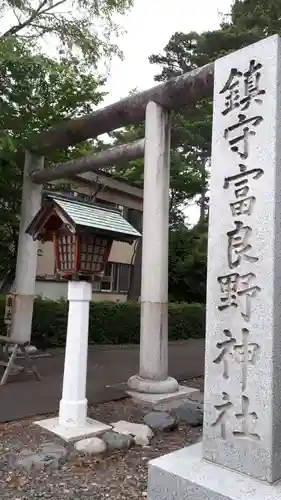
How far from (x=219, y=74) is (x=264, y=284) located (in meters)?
1.84

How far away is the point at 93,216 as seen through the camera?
19.8 feet

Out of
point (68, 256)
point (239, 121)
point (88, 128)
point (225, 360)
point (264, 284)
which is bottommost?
point (225, 360)

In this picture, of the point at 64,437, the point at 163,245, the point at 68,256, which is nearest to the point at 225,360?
the point at 64,437

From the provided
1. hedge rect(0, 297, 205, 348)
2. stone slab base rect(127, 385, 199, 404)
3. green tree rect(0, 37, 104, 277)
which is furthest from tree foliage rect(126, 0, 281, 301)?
stone slab base rect(127, 385, 199, 404)

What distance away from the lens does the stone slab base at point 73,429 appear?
5.00 metres

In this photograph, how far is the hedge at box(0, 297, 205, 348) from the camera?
1191 centimetres

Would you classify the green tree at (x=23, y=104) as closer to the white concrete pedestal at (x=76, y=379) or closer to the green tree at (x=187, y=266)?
the white concrete pedestal at (x=76, y=379)

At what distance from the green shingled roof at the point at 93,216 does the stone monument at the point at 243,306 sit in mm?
2509

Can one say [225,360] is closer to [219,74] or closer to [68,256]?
[219,74]

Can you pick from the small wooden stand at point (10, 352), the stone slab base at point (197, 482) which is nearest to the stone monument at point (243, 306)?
the stone slab base at point (197, 482)

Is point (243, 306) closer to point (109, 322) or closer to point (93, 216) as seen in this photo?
point (93, 216)

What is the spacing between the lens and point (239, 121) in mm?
3453

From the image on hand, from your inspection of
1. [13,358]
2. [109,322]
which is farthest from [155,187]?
[109,322]

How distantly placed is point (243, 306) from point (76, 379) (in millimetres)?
2921
